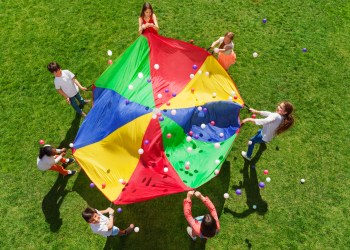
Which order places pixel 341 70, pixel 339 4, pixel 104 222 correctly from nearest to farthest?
pixel 104 222, pixel 341 70, pixel 339 4

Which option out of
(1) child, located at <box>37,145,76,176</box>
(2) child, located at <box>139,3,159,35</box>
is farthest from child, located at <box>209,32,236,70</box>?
(1) child, located at <box>37,145,76,176</box>

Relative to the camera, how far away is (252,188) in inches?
238

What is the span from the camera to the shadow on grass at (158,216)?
221 inches

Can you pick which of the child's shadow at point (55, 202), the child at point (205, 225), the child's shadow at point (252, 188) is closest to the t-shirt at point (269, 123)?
the child's shadow at point (252, 188)

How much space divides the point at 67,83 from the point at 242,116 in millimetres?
3462

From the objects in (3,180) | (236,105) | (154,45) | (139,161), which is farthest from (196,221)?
(3,180)

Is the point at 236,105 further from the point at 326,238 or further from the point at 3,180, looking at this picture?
the point at 3,180

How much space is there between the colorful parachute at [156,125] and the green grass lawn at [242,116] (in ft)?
3.12

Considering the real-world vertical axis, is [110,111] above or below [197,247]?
above

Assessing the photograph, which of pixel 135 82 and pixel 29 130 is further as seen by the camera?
pixel 29 130

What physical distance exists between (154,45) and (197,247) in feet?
11.9

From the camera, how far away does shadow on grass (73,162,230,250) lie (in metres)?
5.61

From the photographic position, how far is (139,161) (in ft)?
17.2

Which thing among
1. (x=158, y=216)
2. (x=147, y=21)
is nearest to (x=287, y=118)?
(x=158, y=216)
